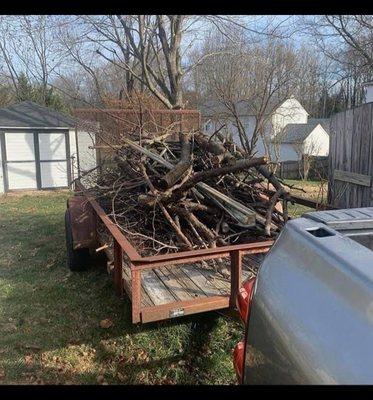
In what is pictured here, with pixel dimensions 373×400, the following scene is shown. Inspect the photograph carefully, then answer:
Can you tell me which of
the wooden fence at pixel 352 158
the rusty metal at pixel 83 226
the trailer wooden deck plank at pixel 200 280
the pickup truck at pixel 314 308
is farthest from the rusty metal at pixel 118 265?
the wooden fence at pixel 352 158

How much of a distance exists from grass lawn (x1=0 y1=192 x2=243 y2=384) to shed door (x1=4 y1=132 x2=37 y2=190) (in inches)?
469

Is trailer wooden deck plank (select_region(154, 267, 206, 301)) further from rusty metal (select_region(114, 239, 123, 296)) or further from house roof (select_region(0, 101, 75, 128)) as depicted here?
house roof (select_region(0, 101, 75, 128))

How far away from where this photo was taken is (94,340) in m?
4.12

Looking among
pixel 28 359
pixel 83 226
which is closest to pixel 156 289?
pixel 28 359

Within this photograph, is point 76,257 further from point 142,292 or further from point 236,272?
point 236,272

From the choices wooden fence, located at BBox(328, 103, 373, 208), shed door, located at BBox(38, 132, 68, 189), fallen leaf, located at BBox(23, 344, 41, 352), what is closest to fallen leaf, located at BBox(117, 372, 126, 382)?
fallen leaf, located at BBox(23, 344, 41, 352)

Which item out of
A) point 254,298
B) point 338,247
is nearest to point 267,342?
point 254,298

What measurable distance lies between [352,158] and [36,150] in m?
13.8

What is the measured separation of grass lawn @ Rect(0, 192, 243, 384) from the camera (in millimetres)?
3598

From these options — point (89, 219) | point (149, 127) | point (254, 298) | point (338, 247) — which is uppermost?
point (149, 127)

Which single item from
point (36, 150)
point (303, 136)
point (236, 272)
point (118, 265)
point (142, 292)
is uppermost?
point (303, 136)

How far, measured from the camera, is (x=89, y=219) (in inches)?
219
